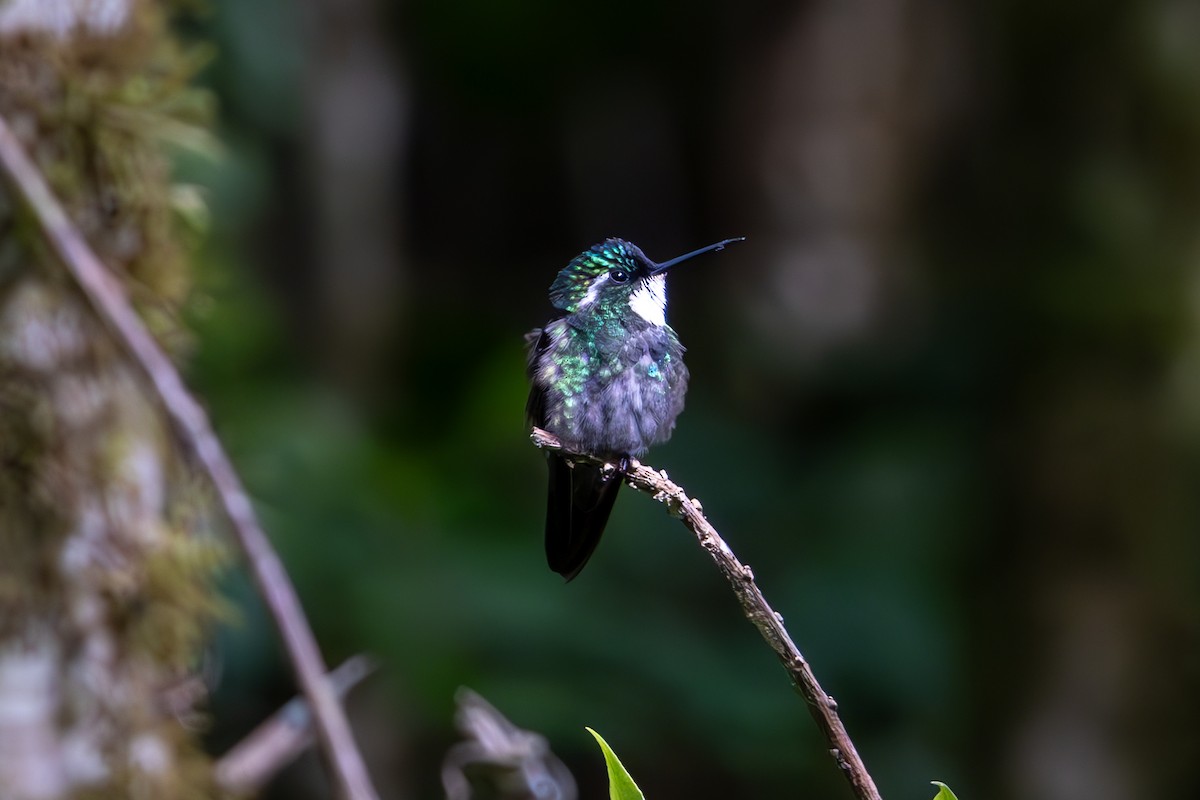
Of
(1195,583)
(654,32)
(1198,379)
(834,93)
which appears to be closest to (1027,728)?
(1195,583)

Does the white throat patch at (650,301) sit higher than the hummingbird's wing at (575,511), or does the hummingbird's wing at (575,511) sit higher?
the white throat patch at (650,301)

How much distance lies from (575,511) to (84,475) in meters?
1.15

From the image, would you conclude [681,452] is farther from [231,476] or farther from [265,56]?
[231,476]

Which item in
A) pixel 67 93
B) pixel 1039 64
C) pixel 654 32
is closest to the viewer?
pixel 67 93

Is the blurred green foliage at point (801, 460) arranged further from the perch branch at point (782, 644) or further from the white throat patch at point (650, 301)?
the perch branch at point (782, 644)

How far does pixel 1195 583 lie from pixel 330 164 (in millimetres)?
4830

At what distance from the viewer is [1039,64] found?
6.97m

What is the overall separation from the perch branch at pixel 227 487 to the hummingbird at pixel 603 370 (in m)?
0.57

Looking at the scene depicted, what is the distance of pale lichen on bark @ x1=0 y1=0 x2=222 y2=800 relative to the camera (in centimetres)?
282

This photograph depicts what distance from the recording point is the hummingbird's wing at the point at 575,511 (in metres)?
2.32

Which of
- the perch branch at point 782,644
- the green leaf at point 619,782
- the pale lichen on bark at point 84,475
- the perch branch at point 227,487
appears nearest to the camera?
the green leaf at point 619,782

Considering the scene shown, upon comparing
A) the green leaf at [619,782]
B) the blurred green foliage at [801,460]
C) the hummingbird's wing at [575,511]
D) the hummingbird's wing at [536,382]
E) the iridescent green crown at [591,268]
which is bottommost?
the blurred green foliage at [801,460]

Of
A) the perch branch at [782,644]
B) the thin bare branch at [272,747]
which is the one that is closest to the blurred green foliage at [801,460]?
the thin bare branch at [272,747]

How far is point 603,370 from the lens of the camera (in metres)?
2.56
